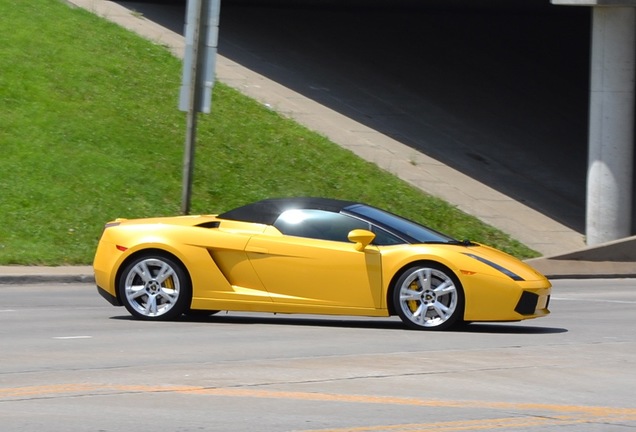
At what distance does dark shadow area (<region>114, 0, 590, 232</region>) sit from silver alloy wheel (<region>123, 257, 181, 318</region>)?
635 inches

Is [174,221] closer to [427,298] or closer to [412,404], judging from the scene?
[427,298]

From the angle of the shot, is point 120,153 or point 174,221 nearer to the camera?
point 174,221

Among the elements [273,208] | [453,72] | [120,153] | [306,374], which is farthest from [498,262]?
[453,72]

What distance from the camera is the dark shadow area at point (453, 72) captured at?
3134cm

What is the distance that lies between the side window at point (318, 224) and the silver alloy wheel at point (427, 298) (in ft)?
2.56

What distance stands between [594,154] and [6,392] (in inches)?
764

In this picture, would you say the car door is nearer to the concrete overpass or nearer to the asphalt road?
the asphalt road

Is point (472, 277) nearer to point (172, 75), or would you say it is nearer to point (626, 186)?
point (626, 186)

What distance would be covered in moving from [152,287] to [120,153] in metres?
12.5

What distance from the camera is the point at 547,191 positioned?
30406 millimetres

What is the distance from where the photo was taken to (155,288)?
43.6 feet

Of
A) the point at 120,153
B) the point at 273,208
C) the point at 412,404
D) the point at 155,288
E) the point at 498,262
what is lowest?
the point at 412,404

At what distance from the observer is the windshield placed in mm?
13148

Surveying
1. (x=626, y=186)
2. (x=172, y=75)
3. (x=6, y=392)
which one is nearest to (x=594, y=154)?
(x=626, y=186)
